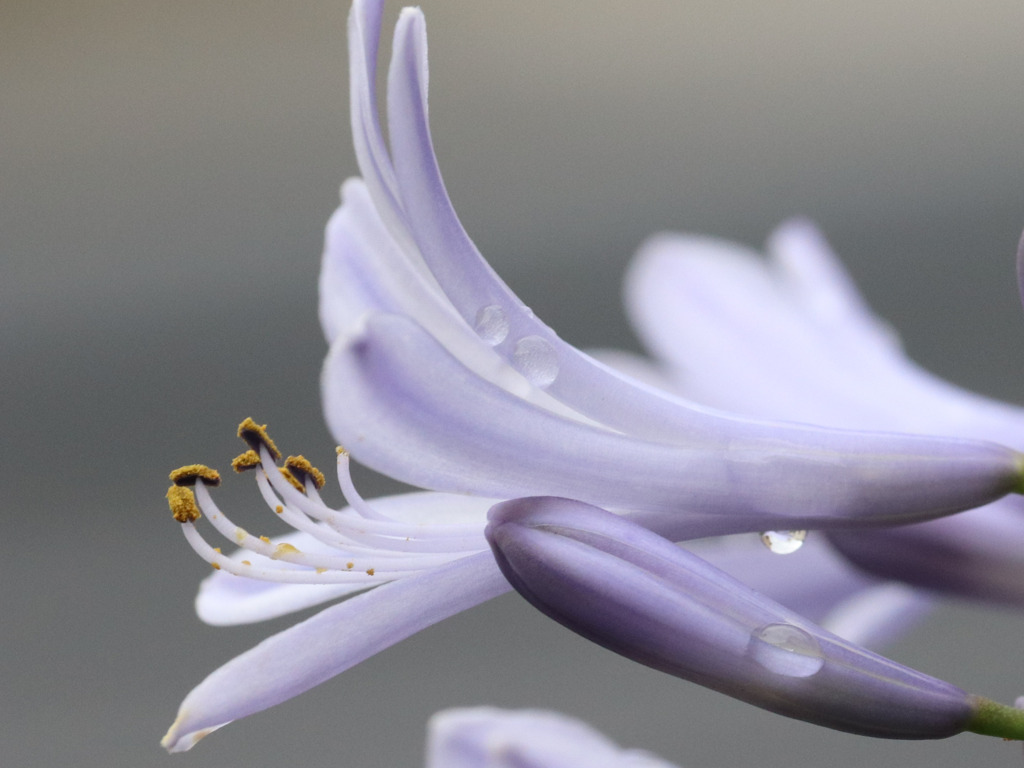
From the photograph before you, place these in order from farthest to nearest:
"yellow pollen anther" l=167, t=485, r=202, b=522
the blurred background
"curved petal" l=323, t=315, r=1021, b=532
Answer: the blurred background < "yellow pollen anther" l=167, t=485, r=202, b=522 < "curved petal" l=323, t=315, r=1021, b=532

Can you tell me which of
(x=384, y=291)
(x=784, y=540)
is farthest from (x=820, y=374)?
(x=384, y=291)

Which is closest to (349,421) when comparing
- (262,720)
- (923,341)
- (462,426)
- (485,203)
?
(462,426)

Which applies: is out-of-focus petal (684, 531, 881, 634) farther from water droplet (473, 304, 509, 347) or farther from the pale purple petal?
water droplet (473, 304, 509, 347)

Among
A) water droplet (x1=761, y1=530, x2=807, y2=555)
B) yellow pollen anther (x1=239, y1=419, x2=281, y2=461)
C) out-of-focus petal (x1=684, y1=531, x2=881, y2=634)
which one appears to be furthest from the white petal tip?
out-of-focus petal (x1=684, y1=531, x2=881, y2=634)

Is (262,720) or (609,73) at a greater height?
(609,73)

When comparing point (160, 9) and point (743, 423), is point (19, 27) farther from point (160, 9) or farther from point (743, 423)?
point (743, 423)

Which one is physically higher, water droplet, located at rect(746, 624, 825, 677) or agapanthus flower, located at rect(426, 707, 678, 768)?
water droplet, located at rect(746, 624, 825, 677)
